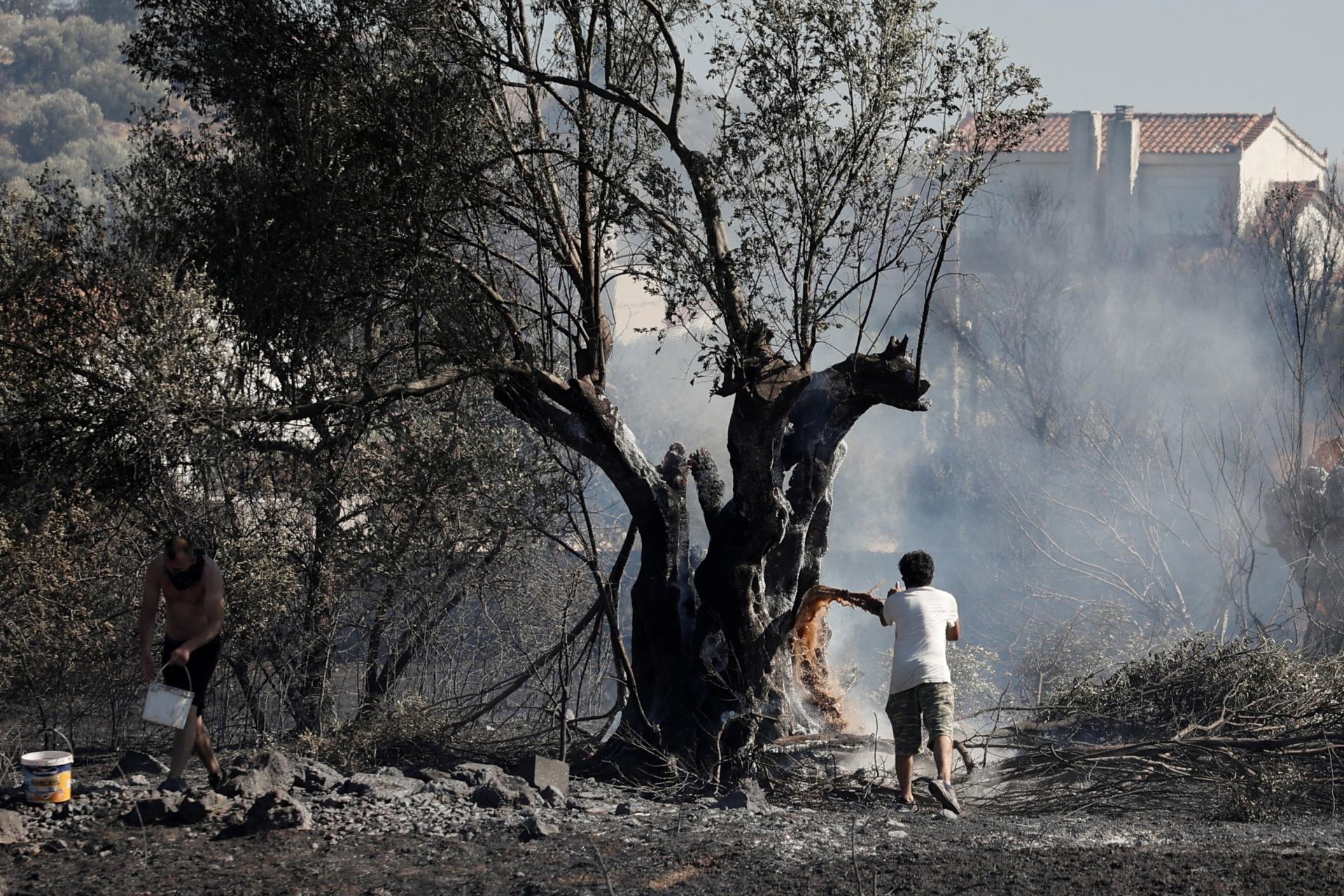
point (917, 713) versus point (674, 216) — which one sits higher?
point (674, 216)

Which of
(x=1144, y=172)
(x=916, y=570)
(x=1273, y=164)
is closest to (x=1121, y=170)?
(x=1144, y=172)

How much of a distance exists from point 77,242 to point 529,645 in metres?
5.27

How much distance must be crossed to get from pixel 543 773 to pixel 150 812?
7.65 feet

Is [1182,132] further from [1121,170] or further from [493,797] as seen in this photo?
[493,797]

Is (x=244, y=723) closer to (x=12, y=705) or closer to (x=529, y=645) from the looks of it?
(x=12, y=705)

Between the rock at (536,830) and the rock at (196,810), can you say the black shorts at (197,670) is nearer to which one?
the rock at (196,810)

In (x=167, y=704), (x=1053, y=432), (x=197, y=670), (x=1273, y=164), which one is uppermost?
(x=1273, y=164)

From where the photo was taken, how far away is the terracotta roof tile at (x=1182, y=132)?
38.8 meters

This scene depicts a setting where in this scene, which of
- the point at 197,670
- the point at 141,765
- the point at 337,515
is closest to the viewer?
the point at 197,670

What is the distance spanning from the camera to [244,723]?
1113cm

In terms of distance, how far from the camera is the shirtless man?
662 centimetres

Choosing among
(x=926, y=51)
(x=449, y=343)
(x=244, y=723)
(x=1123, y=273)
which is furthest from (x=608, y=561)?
(x=1123, y=273)

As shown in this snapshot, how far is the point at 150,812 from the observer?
627cm

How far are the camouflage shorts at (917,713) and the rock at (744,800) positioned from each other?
912 mm
